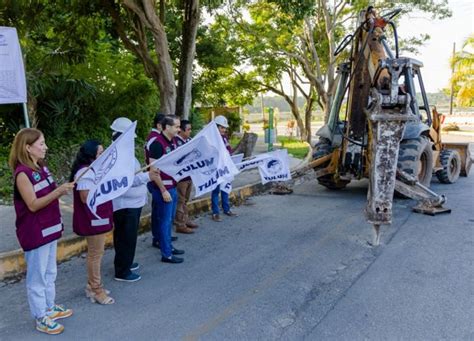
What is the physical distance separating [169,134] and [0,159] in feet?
17.7

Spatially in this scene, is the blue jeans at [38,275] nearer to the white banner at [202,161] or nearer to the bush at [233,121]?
the white banner at [202,161]

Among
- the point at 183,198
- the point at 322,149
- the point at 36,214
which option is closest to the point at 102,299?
the point at 36,214

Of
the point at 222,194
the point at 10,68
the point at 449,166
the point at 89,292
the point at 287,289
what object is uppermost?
the point at 10,68

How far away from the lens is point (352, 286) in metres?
4.54

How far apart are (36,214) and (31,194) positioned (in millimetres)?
194

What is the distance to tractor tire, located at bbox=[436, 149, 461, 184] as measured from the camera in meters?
10.4

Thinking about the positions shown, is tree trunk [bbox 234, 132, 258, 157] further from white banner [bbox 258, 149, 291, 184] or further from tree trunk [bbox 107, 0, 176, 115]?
white banner [bbox 258, 149, 291, 184]

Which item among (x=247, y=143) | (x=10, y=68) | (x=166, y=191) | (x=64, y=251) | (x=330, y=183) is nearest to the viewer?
(x=166, y=191)

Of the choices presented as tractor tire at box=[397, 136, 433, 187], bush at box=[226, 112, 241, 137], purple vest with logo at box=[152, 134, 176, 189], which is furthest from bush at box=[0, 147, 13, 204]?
bush at box=[226, 112, 241, 137]

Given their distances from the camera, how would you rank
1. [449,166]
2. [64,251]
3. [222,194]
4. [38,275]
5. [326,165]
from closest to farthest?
[38,275] → [64,251] → [222,194] → [326,165] → [449,166]

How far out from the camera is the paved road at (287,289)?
3.66m

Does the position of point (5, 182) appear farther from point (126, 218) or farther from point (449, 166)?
point (449, 166)

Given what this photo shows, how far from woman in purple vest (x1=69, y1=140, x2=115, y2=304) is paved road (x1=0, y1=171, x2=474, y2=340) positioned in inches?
9.9

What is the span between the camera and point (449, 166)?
415 inches
